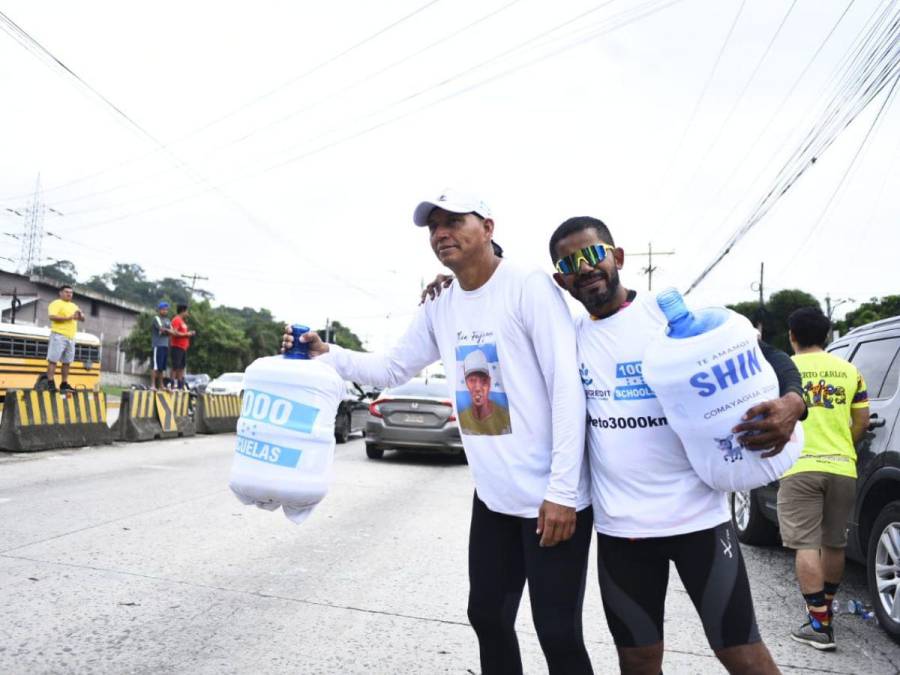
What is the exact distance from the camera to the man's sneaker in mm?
3898

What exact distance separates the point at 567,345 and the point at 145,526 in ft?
16.4

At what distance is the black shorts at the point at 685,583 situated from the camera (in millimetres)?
2232

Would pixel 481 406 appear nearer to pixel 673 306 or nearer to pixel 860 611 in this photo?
pixel 673 306

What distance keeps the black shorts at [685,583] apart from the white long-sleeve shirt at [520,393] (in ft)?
0.79

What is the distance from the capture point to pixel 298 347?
114 inches

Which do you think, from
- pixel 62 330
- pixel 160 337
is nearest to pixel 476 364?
pixel 62 330

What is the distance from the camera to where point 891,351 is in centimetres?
488

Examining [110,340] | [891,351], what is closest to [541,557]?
[891,351]

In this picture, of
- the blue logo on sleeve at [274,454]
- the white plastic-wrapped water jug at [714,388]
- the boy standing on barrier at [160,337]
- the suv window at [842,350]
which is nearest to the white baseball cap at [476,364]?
the white plastic-wrapped water jug at [714,388]

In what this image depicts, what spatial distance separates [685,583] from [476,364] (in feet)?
3.30

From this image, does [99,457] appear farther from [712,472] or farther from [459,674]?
[712,472]

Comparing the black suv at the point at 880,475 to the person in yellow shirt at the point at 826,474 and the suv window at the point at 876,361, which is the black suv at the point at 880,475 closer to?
the suv window at the point at 876,361

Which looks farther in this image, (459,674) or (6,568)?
(6,568)

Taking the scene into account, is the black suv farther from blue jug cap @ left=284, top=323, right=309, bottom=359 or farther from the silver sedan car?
the silver sedan car
